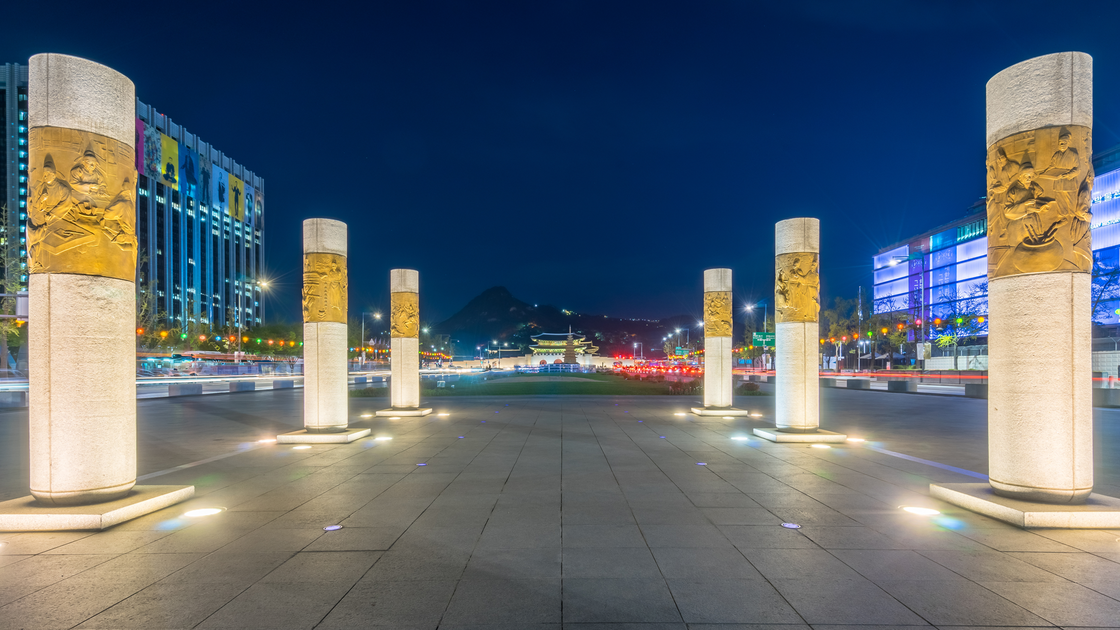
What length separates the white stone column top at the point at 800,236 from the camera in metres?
14.9

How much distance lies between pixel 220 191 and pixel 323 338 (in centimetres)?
14521

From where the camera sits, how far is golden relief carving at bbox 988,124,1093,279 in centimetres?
769

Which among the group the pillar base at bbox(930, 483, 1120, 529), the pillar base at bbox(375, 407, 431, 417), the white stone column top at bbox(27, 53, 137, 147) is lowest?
the pillar base at bbox(375, 407, 431, 417)

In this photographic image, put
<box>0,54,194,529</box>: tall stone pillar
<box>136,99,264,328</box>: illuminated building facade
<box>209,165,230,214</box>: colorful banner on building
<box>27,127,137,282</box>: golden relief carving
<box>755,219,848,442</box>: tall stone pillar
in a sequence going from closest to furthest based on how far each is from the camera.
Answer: <box>0,54,194,529</box>: tall stone pillar → <box>27,127,137,282</box>: golden relief carving → <box>755,219,848,442</box>: tall stone pillar → <box>136,99,264,328</box>: illuminated building facade → <box>209,165,230,214</box>: colorful banner on building

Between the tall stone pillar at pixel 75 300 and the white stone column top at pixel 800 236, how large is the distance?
1423cm

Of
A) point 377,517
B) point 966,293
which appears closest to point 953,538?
point 377,517

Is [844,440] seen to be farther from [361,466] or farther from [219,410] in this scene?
[219,410]

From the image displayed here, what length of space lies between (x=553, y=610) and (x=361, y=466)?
291 inches

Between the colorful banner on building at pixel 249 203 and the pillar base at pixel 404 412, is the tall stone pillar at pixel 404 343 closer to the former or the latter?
the pillar base at pixel 404 412

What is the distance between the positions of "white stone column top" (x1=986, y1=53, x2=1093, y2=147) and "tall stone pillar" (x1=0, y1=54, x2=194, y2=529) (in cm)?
1283

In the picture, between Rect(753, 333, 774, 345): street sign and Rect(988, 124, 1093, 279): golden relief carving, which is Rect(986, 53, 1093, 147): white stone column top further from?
Rect(753, 333, 774, 345): street sign

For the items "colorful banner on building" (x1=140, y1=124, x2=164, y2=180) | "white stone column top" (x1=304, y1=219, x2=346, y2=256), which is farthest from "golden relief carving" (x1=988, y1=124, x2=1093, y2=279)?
"colorful banner on building" (x1=140, y1=124, x2=164, y2=180)

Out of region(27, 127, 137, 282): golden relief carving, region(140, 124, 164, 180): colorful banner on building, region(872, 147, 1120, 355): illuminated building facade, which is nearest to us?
region(27, 127, 137, 282): golden relief carving

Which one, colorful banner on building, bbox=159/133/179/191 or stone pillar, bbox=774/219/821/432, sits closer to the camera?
stone pillar, bbox=774/219/821/432
